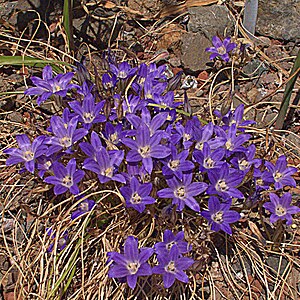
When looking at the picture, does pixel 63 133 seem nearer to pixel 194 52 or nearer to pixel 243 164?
pixel 243 164

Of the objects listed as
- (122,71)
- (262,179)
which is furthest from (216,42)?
(262,179)

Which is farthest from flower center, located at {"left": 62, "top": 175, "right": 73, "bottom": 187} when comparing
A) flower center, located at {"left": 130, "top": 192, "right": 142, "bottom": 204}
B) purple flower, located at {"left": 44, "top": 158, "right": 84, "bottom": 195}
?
flower center, located at {"left": 130, "top": 192, "right": 142, "bottom": 204}

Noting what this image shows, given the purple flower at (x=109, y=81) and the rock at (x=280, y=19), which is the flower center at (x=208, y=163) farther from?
the rock at (x=280, y=19)

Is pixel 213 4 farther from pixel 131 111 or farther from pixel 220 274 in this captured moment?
pixel 220 274

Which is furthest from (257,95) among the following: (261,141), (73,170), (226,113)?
(73,170)

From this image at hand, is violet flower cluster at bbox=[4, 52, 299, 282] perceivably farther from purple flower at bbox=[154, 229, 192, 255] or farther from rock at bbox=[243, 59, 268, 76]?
rock at bbox=[243, 59, 268, 76]

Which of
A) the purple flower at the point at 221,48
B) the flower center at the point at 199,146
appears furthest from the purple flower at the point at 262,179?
the purple flower at the point at 221,48
